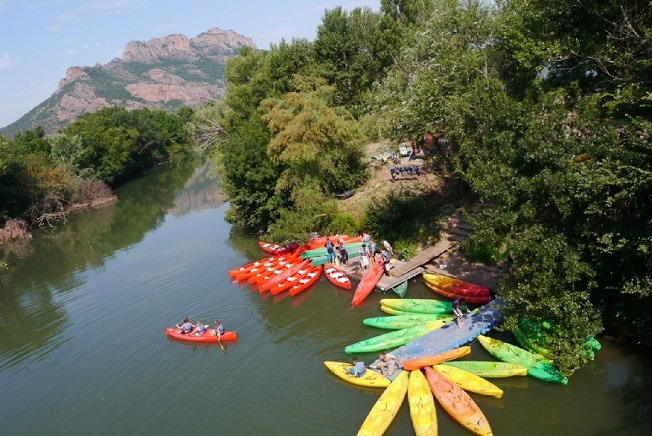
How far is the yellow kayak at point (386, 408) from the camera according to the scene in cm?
1309

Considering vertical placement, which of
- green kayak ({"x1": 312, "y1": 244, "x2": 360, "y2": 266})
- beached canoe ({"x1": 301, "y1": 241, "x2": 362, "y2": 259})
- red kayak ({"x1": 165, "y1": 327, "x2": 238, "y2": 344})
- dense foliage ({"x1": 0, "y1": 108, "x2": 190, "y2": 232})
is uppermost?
dense foliage ({"x1": 0, "y1": 108, "x2": 190, "y2": 232})

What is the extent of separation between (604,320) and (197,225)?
114ft

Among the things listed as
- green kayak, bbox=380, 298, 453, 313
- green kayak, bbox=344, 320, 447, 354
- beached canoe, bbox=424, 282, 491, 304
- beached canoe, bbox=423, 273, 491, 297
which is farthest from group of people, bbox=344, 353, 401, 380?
beached canoe, bbox=423, 273, 491, 297

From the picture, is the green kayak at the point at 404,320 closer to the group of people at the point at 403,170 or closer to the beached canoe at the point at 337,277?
the beached canoe at the point at 337,277

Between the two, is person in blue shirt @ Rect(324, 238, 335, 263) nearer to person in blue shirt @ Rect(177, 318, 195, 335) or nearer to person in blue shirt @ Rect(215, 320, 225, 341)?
person in blue shirt @ Rect(215, 320, 225, 341)

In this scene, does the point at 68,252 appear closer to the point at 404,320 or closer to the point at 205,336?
the point at 205,336

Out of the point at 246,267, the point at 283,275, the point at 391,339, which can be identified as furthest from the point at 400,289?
the point at 246,267

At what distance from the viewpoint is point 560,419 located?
42.2ft

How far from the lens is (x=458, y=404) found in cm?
1329

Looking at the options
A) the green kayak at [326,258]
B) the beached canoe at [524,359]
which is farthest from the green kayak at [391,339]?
the green kayak at [326,258]

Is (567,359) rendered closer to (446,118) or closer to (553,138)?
(553,138)

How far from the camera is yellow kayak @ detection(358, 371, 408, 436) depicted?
13094 mm

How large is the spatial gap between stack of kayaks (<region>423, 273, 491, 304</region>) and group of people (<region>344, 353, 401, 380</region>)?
5126 mm

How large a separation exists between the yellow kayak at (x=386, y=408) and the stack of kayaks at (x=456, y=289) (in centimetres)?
555
